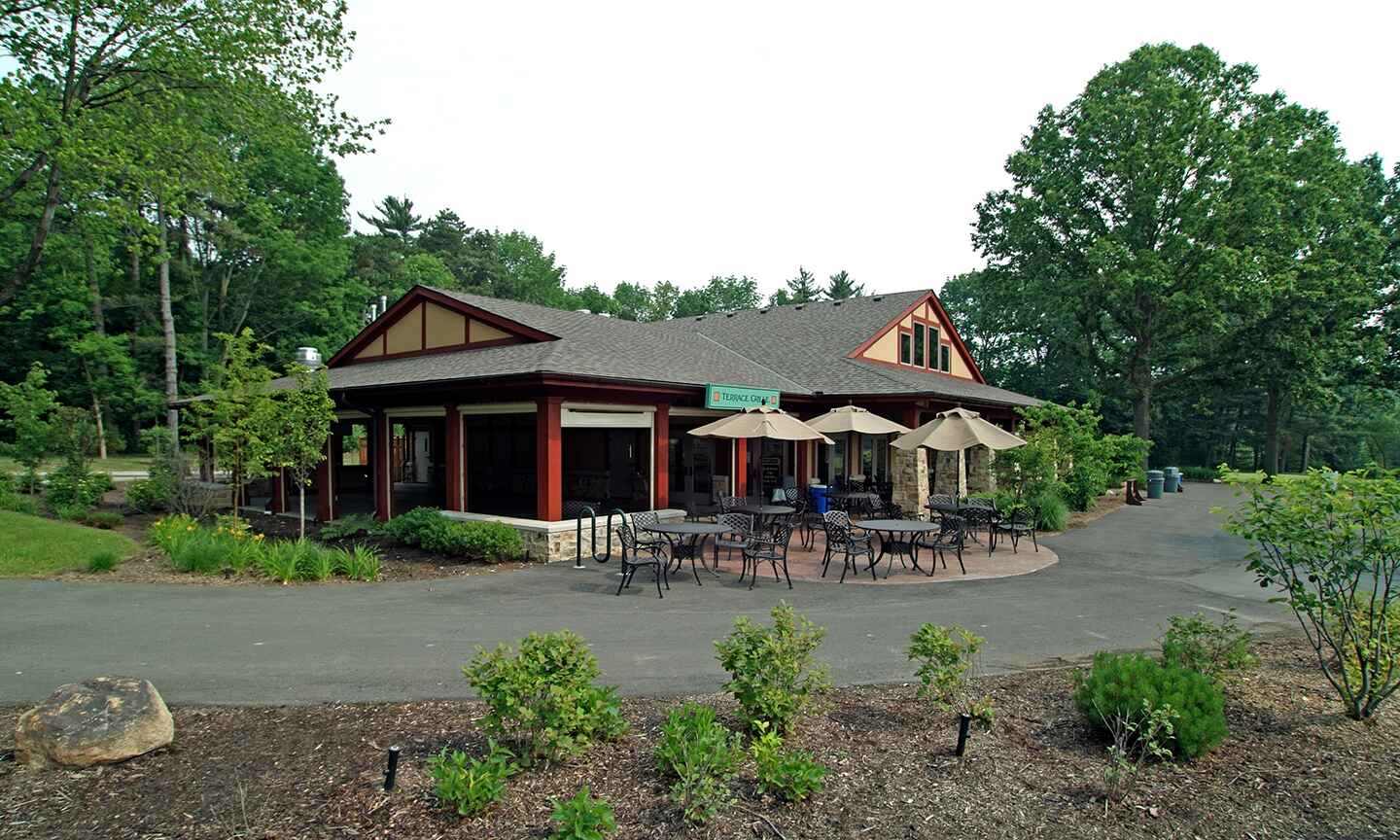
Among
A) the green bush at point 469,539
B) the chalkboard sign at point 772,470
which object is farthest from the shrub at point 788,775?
the chalkboard sign at point 772,470

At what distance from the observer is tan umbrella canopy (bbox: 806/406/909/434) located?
15.1 metres

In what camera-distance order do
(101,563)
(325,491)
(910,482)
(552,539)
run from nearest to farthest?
(101,563), (552,539), (325,491), (910,482)

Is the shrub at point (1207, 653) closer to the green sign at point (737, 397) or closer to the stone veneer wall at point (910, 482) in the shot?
the green sign at point (737, 397)

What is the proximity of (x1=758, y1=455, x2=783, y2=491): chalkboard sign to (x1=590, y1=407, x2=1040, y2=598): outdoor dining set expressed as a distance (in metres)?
2.79

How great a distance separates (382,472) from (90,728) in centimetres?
1126

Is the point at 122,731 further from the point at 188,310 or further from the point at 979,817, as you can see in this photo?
the point at 188,310

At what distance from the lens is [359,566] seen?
422 inches

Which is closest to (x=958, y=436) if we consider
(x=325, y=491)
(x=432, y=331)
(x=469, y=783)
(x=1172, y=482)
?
(x=469, y=783)

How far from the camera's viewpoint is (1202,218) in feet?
93.2

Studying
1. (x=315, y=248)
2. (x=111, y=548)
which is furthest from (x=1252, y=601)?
(x=315, y=248)

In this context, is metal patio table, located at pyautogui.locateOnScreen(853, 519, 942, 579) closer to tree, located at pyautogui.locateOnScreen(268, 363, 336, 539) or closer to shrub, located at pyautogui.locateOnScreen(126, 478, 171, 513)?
tree, located at pyautogui.locateOnScreen(268, 363, 336, 539)

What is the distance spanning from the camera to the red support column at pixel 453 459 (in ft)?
45.8

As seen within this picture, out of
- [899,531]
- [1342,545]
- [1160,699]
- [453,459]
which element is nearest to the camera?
[1160,699]

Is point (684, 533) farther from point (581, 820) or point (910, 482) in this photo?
point (910, 482)
